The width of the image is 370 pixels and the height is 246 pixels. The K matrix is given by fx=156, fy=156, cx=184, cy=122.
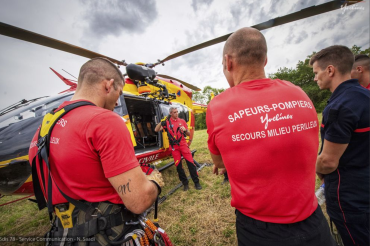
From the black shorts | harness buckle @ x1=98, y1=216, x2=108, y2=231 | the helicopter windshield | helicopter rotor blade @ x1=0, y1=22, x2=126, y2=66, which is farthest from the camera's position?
the helicopter windshield

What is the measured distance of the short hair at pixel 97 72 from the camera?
1.48 metres

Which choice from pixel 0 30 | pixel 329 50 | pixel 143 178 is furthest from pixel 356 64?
pixel 0 30

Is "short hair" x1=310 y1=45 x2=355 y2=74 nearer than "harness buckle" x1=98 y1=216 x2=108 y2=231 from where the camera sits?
No

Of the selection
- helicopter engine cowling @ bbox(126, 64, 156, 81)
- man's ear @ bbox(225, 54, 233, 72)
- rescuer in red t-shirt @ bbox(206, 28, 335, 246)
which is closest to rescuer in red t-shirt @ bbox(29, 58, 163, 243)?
rescuer in red t-shirt @ bbox(206, 28, 335, 246)

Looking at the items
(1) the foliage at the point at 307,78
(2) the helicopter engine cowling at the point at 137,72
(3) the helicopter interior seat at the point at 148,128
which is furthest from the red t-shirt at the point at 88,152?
(1) the foliage at the point at 307,78

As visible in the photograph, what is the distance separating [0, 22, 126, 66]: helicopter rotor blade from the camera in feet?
8.57

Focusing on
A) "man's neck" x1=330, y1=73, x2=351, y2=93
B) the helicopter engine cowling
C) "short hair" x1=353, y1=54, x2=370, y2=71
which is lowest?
"man's neck" x1=330, y1=73, x2=351, y2=93

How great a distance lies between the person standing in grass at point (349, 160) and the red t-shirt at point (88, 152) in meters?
1.88

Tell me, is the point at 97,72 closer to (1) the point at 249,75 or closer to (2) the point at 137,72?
(1) the point at 249,75

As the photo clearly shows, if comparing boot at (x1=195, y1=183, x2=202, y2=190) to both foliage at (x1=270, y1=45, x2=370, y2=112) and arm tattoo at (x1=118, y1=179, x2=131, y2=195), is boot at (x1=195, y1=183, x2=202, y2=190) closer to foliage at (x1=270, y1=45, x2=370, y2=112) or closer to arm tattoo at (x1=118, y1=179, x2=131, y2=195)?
arm tattoo at (x1=118, y1=179, x2=131, y2=195)

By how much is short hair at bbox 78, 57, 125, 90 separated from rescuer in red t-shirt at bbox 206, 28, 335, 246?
3.63 feet

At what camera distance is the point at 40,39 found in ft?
9.80

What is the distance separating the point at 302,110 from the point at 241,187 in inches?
26.6

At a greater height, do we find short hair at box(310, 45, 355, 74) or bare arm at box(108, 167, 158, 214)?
short hair at box(310, 45, 355, 74)
